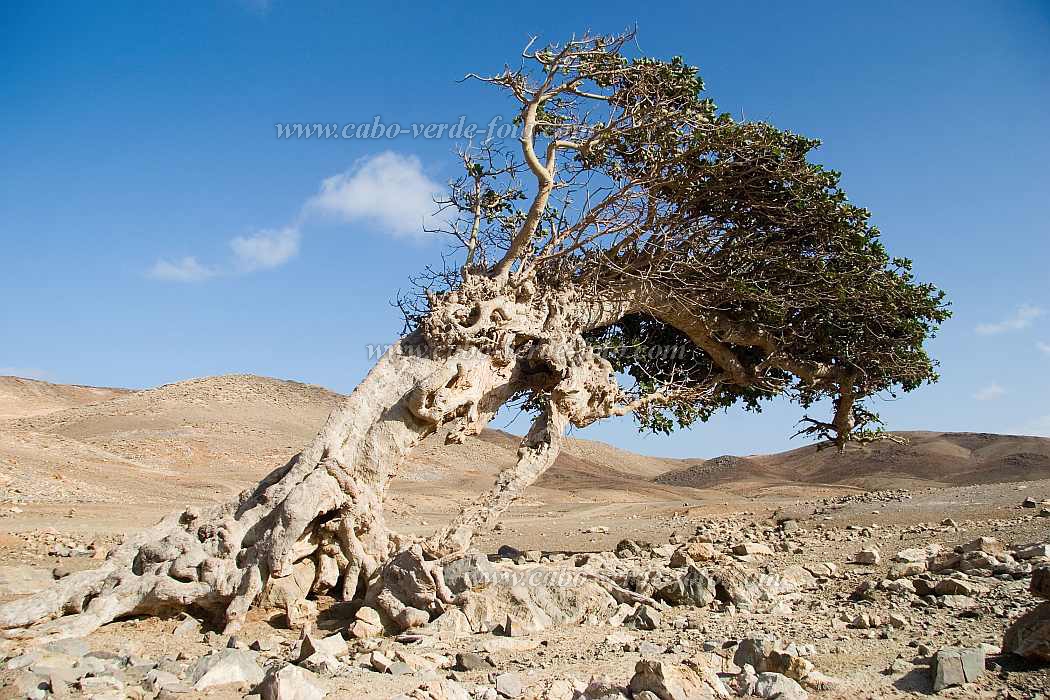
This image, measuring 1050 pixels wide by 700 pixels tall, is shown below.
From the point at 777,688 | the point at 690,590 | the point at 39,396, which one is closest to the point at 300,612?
the point at 690,590

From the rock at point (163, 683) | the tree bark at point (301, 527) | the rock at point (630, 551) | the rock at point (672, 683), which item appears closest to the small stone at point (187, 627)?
the tree bark at point (301, 527)

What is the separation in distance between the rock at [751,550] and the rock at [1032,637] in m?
4.65

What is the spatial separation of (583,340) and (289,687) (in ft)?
23.3

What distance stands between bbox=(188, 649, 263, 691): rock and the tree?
→ 149 centimetres

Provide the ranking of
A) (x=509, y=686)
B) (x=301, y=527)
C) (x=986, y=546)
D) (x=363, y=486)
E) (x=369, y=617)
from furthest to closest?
1. (x=363, y=486)
2. (x=986, y=546)
3. (x=301, y=527)
4. (x=369, y=617)
5. (x=509, y=686)

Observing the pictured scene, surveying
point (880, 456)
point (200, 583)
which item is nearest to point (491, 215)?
point (200, 583)

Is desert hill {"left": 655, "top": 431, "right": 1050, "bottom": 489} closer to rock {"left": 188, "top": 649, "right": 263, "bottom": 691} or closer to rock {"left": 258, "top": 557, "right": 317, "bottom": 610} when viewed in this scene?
rock {"left": 258, "top": 557, "right": 317, "bottom": 610}

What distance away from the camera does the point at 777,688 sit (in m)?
4.17

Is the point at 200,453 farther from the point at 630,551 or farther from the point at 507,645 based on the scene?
the point at 507,645

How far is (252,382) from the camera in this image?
4297 centimetres

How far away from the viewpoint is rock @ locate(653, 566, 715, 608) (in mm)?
6710

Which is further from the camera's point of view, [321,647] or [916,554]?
[916,554]

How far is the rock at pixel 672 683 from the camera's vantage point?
409 centimetres

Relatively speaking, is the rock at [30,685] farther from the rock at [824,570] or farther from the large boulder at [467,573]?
the rock at [824,570]
